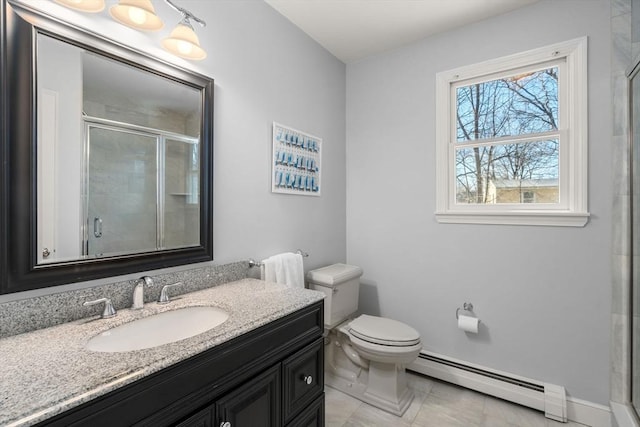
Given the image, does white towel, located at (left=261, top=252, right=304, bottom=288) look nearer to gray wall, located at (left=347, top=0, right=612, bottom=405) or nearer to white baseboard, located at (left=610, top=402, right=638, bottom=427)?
gray wall, located at (left=347, top=0, right=612, bottom=405)

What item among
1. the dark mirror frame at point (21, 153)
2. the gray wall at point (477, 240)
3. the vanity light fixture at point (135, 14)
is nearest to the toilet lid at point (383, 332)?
the gray wall at point (477, 240)

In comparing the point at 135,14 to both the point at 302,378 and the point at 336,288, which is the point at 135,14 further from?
the point at 336,288

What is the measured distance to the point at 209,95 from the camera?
1514mm

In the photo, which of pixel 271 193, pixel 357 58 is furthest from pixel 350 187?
pixel 357 58

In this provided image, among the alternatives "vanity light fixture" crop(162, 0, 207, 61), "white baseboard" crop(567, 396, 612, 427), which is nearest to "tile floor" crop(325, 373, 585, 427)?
"white baseboard" crop(567, 396, 612, 427)

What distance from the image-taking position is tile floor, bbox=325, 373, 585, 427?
175 cm

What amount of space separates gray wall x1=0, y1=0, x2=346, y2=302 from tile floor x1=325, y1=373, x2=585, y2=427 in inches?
39.3

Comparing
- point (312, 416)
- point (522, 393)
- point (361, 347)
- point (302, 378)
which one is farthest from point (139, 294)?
point (522, 393)

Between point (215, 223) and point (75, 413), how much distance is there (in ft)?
3.38

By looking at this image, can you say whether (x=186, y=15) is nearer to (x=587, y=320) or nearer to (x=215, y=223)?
(x=215, y=223)

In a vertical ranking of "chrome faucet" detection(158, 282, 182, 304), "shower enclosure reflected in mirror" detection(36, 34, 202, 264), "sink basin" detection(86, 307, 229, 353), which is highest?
"shower enclosure reflected in mirror" detection(36, 34, 202, 264)

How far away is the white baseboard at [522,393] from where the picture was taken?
1.72 meters

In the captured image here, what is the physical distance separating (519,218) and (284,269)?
5.31 feet

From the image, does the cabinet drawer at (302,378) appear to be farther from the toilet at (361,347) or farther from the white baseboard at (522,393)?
the white baseboard at (522,393)
